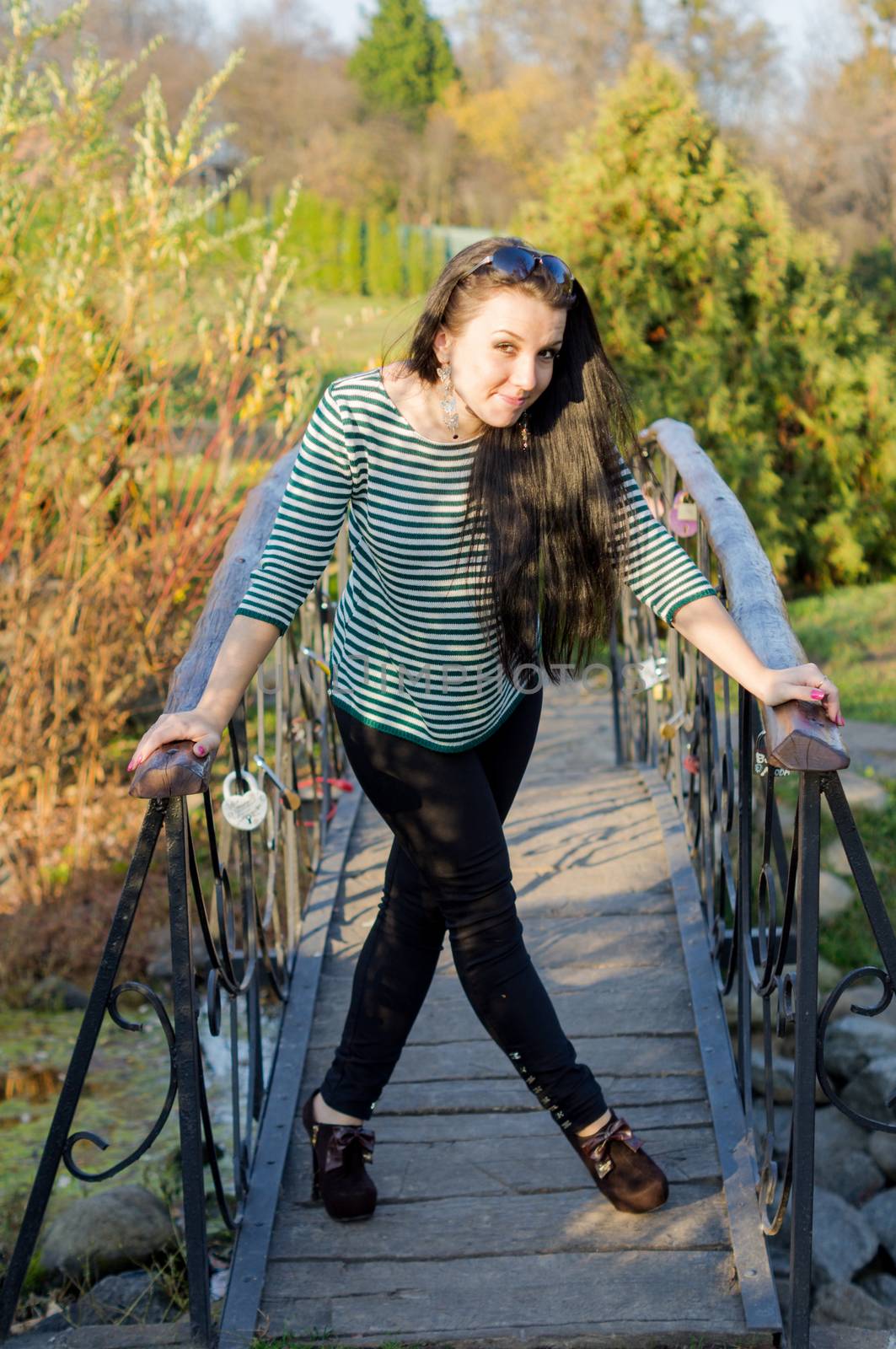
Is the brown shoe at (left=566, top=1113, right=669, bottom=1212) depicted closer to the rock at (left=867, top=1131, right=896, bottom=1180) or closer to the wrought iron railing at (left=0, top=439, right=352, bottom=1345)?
the wrought iron railing at (left=0, top=439, right=352, bottom=1345)

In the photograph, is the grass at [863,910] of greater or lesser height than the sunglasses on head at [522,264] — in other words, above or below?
below

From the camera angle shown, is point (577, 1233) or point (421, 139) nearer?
point (577, 1233)

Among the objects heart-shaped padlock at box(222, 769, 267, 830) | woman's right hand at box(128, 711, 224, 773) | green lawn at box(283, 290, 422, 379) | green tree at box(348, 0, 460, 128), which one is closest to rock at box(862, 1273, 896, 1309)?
heart-shaped padlock at box(222, 769, 267, 830)

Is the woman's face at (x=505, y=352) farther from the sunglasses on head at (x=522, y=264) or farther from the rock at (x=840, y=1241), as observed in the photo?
the rock at (x=840, y=1241)

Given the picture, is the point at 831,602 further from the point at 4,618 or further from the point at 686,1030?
the point at 686,1030

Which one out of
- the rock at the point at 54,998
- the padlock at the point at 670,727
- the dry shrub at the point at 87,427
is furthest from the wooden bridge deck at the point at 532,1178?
the dry shrub at the point at 87,427

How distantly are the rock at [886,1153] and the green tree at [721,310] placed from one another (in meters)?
4.37

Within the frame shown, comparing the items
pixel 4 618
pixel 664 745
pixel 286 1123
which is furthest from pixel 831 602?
pixel 286 1123

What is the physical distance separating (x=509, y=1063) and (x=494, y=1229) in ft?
1.64

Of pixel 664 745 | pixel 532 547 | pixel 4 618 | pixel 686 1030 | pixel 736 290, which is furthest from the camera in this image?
pixel 736 290

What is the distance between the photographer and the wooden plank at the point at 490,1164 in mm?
2332

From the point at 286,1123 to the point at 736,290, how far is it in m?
6.29

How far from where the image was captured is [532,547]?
1967mm

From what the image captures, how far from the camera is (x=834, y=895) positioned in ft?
14.8
